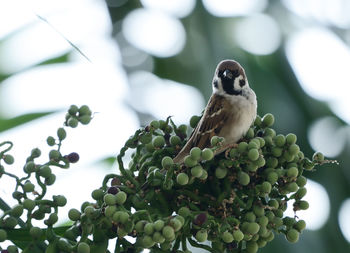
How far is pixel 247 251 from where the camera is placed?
164 centimetres

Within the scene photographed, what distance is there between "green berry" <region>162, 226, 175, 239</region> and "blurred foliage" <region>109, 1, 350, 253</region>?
122 centimetres

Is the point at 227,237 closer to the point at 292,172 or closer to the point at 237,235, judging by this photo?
the point at 237,235

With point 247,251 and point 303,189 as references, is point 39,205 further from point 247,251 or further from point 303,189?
point 303,189

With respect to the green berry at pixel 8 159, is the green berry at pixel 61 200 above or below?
below

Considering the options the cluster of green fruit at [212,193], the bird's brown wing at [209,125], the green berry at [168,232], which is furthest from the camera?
the bird's brown wing at [209,125]

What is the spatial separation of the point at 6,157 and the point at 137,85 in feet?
6.56

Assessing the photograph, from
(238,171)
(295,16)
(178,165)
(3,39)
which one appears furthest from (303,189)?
(295,16)

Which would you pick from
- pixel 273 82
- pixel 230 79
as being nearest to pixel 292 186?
pixel 230 79

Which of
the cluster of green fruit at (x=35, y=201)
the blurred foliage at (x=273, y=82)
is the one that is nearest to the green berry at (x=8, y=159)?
the cluster of green fruit at (x=35, y=201)

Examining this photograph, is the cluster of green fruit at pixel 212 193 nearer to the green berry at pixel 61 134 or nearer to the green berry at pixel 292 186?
the green berry at pixel 292 186

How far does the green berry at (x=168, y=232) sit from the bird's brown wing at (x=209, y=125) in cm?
36

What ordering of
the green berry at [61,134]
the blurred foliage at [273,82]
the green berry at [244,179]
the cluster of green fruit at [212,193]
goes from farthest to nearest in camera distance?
the blurred foliage at [273,82], the green berry at [61,134], the green berry at [244,179], the cluster of green fruit at [212,193]

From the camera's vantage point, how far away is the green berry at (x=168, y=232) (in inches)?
54.0

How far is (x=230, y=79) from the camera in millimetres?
2480
